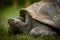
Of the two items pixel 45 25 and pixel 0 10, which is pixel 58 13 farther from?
pixel 0 10

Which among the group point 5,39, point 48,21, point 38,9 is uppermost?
point 38,9

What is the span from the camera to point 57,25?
3.34 meters

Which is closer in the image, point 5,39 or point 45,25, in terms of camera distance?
point 5,39

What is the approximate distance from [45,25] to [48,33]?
22 centimetres

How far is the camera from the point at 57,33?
Answer: 3.41 metres

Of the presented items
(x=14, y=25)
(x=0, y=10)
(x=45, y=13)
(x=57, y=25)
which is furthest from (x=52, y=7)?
(x=0, y=10)

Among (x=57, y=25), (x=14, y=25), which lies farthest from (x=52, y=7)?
(x=14, y=25)

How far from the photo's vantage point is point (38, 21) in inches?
137

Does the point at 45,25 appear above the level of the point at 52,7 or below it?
below

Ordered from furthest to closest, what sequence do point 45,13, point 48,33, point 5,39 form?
point 45,13 → point 48,33 → point 5,39

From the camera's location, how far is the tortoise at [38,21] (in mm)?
3355

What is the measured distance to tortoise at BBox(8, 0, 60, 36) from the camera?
336 centimetres

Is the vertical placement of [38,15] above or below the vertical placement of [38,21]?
above

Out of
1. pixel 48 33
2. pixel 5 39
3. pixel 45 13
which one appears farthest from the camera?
pixel 45 13
